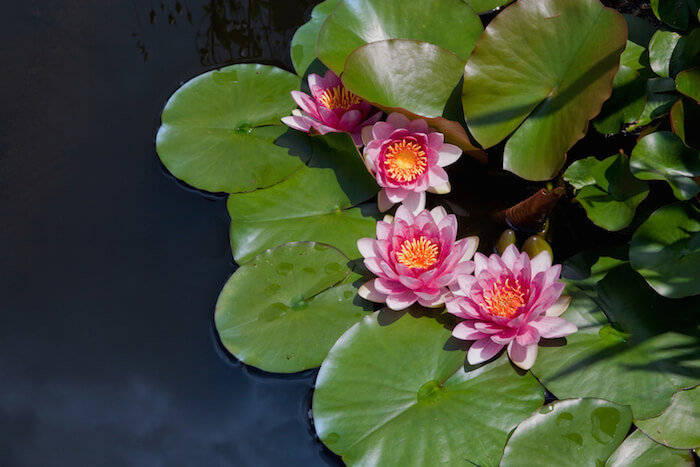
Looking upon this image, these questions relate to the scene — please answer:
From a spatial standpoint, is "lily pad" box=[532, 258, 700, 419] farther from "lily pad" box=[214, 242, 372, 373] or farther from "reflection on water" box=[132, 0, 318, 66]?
"reflection on water" box=[132, 0, 318, 66]

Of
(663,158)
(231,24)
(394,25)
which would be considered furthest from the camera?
(231,24)

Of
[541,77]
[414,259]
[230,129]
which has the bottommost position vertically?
[414,259]

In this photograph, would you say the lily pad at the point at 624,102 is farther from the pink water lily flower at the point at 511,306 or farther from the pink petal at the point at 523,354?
the pink petal at the point at 523,354

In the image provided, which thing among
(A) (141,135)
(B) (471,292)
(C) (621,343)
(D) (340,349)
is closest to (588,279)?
(C) (621,343)

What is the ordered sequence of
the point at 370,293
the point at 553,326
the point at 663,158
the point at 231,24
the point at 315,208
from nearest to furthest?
the point at 553,326
the point at 663,158
the point at 370,293
the point at 315,208
the point at 231,24

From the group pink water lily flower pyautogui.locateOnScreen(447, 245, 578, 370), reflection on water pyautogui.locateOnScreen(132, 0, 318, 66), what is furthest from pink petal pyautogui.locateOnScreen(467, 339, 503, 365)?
reflection on water pyautogui.locateOnScreen(132, 0, 318, 66)

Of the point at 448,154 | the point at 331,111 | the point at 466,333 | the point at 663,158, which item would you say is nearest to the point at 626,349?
the point at 466,333

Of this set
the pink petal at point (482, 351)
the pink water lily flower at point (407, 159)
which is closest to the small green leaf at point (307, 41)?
the pink water lily flower at point (407, 159)

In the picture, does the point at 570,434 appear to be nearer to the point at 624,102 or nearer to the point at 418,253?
the point at 418,253
